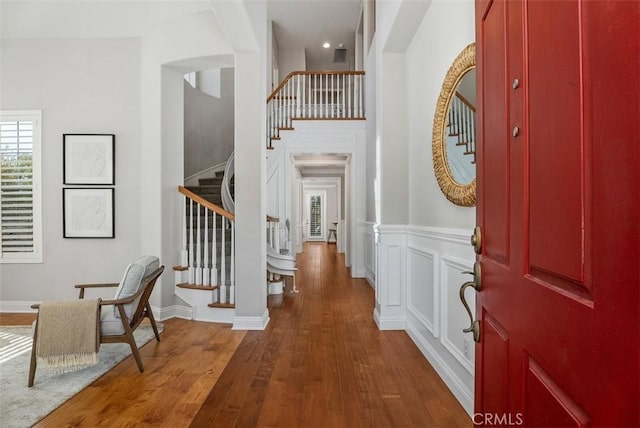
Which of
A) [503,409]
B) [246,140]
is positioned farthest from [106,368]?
[503,409]

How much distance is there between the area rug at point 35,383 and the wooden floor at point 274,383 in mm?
87

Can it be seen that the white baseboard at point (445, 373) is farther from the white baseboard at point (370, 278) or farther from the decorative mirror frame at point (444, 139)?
the white baseboard at point (370, 278)

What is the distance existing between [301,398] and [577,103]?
2.12 meters

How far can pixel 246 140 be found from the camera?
3.48m

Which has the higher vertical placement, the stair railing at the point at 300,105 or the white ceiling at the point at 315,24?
the white ceiling at the point at 315,24

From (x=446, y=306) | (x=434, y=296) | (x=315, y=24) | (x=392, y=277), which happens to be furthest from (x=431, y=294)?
(x=315, y=24)

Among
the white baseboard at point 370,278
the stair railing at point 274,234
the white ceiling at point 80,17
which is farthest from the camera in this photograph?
the white baseboard at point 370,278

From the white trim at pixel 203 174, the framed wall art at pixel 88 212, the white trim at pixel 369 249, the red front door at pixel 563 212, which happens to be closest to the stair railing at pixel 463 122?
the red front door at pixel 563 212

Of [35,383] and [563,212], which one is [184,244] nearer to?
[35,383]

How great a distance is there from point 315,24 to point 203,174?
14.0 ft

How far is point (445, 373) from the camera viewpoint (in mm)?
2338

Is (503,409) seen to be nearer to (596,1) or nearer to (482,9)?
(596,1)

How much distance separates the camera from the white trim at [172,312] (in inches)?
148

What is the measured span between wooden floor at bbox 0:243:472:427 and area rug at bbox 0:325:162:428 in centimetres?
9
